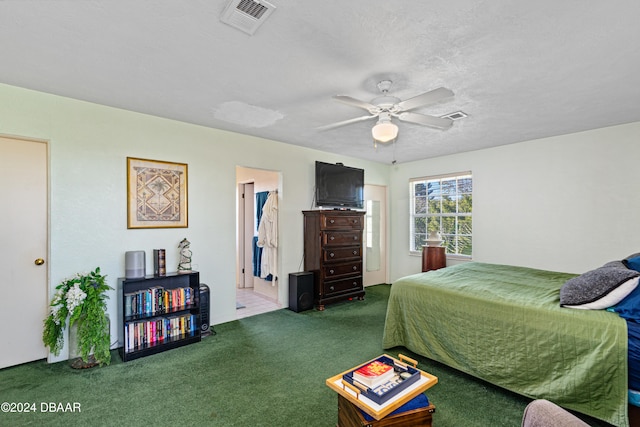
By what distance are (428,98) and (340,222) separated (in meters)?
2.71

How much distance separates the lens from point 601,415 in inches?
71.9

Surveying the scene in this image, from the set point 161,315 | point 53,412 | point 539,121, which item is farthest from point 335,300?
point 539,121

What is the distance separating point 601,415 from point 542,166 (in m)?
3.40

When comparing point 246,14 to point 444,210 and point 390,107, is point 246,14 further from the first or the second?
point 444,210

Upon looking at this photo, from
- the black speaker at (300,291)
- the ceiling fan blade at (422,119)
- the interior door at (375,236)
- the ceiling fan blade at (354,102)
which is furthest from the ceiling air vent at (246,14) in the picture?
the interior door at (375,236)

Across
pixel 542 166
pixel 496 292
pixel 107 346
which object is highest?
pixel 542 166

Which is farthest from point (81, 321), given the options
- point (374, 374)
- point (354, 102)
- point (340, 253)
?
point (340, 253)

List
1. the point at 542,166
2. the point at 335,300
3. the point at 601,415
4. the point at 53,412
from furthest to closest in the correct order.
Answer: the point at 335,300, the point at 542,166, the point at 53,412, the point at 601,415

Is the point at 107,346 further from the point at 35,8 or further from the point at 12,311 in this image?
the point at 35,8

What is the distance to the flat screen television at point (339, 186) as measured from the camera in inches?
186

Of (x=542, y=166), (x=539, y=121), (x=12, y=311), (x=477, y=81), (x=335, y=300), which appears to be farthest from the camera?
(x=335, y=300)

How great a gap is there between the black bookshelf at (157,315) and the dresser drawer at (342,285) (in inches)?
74.8

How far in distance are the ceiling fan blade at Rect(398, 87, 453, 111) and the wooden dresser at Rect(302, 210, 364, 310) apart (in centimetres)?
235

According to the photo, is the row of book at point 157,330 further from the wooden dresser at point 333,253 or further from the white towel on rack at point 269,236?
the wooden dresser at point 333,253
